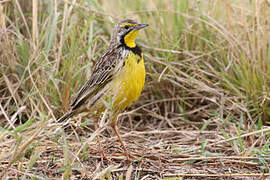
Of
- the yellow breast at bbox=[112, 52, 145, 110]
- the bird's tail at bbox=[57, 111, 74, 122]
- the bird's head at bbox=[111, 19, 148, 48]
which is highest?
the bird's head at bbox=[111, 19, 148, 48]

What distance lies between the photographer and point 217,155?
11.8ft

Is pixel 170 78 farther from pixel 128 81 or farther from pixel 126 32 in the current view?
pixel 128 81

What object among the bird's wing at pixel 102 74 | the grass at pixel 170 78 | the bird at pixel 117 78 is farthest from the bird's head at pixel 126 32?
the grass at pixel 170 78

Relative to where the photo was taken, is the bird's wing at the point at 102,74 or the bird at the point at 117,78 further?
the bird's wing at the point at 102,74

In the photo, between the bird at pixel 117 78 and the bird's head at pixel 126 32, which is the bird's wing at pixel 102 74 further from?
the bird's head at pixel 126 32

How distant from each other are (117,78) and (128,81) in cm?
13

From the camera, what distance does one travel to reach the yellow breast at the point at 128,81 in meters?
3.59

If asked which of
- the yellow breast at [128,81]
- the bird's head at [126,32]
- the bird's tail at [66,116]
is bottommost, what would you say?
the bird's tail at [66,116]

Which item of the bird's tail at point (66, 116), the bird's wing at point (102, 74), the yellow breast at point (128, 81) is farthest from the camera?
the bird's tail at point (66, 116)

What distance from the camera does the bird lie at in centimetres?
361

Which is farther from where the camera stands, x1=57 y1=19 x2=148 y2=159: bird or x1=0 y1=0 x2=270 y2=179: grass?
x1=0 y1=0 x2=270 y2=179: grass

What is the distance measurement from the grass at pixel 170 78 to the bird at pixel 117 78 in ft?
0.70

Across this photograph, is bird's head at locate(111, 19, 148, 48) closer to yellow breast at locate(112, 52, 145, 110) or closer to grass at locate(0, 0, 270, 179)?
yellow breast at locate(112, 52, 145, 110)

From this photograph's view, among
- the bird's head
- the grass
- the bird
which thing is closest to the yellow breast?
the bird
